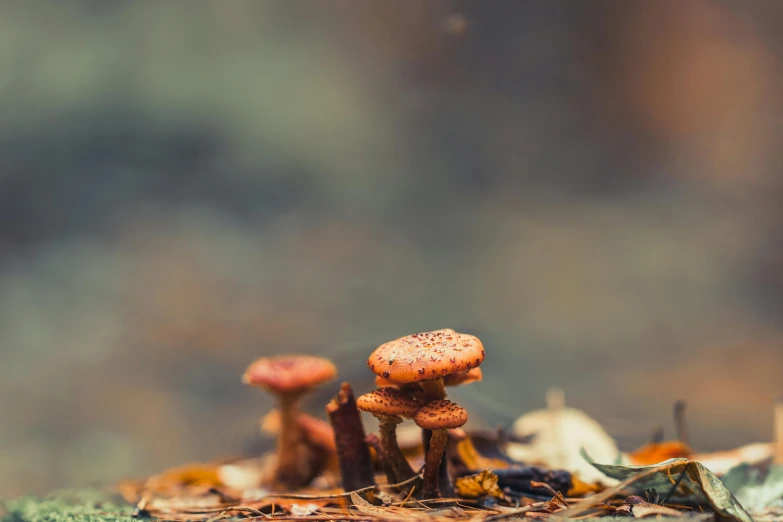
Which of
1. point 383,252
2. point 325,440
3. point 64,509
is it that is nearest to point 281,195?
point 383,252

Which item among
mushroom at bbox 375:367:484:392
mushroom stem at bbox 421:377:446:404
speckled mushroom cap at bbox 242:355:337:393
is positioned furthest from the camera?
speckled mushroom cap at bbox 242:355:337:393

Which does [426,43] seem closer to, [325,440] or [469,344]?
[325,440]

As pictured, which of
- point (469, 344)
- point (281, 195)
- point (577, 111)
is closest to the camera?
point (469, 344)

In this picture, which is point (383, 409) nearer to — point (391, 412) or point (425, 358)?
point (391, 412)

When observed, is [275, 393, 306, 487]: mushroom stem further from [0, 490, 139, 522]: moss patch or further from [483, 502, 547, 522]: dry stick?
[483, 502, 547, 522]: dry stick

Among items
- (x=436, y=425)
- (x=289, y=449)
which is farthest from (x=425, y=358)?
(x=289, y=449)

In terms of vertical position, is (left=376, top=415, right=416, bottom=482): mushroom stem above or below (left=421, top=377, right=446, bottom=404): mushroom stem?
below

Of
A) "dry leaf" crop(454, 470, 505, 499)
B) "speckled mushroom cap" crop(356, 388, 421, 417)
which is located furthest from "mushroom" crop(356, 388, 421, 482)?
"dry leaf" crop(454, 470, 505, 499)
